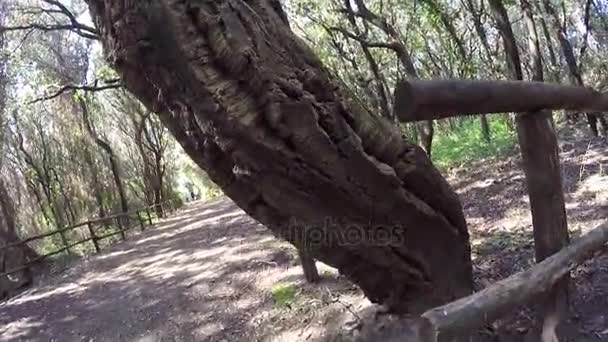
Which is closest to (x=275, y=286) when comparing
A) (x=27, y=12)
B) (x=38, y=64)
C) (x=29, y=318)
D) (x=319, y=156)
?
(x=319, y=156)

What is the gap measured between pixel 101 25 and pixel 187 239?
9350mm

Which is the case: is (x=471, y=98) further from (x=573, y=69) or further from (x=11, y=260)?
(x=11, y=260)

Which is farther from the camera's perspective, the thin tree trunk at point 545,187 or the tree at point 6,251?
the tree at point 6,251

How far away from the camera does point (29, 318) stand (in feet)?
25.0

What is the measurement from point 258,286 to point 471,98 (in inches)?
153

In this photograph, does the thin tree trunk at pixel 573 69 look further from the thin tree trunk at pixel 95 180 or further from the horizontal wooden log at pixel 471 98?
the thin tree trunk at pixel 95 180

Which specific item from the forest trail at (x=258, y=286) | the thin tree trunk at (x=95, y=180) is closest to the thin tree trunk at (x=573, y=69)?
the forest trail at (x=258, y=286)

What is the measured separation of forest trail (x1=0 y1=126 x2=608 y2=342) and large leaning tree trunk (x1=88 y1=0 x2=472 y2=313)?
0.84m

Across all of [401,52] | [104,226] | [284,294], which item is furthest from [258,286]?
[104,226]

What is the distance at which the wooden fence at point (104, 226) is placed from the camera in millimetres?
10984

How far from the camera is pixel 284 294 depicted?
4984 mm

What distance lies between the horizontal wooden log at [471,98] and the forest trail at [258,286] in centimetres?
119

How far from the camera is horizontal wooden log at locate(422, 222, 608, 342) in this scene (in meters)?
1.64

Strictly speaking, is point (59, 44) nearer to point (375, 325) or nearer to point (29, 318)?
point (29, 318)
